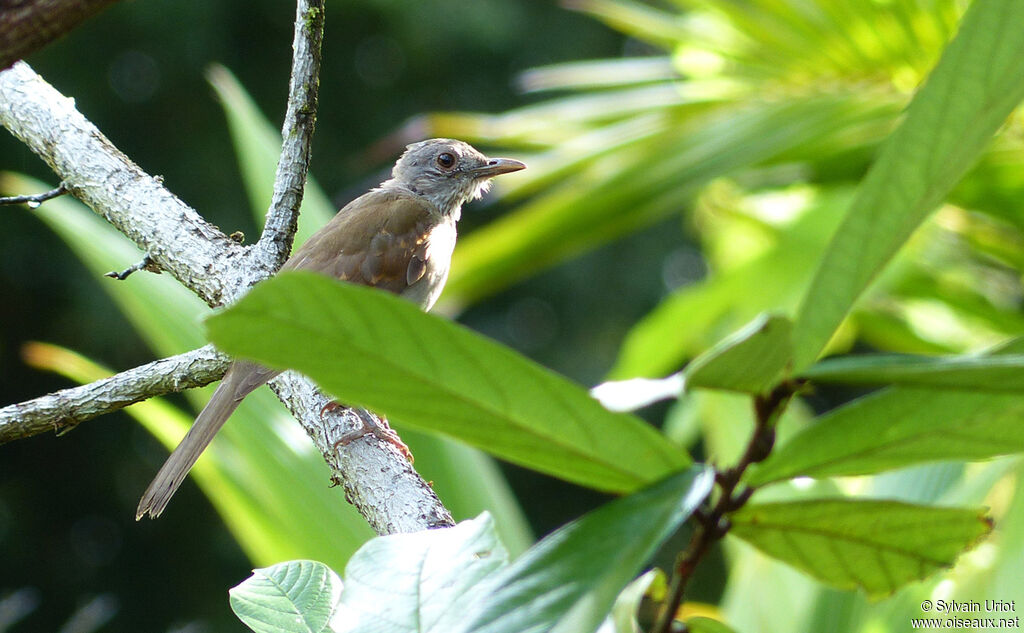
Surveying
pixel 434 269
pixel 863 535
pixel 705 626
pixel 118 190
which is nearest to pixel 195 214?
pixel 118 190

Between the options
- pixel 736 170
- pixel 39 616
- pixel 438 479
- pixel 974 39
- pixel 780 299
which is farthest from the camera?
pixel 39 616

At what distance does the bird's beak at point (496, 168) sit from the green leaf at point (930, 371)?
2.68m

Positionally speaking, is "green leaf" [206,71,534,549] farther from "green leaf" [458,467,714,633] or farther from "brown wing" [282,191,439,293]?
"green leaf" [458,467,714,633]

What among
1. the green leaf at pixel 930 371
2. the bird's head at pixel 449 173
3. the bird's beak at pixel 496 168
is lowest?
the green leaf at pixel 930 371

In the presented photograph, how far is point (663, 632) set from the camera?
74cm

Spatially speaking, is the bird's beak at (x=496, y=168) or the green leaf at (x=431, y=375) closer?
the green leaf at (x=431, y=375)

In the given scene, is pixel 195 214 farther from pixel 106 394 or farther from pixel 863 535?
pixel 863 535

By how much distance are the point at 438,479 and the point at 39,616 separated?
10450 mm

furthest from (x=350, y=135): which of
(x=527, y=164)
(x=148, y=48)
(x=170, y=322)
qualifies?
(x=170, y=322)

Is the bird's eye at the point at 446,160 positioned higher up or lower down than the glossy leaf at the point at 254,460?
higher up

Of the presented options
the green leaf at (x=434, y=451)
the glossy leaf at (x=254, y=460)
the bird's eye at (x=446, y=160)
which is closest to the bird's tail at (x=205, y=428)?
the glossy leaf at (x=254, y=460)

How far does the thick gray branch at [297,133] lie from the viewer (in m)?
1.81

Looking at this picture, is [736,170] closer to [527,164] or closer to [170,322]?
[527,164]

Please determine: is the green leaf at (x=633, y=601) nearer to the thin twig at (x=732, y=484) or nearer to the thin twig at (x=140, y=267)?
the thin twig at (x=732, y=484)
